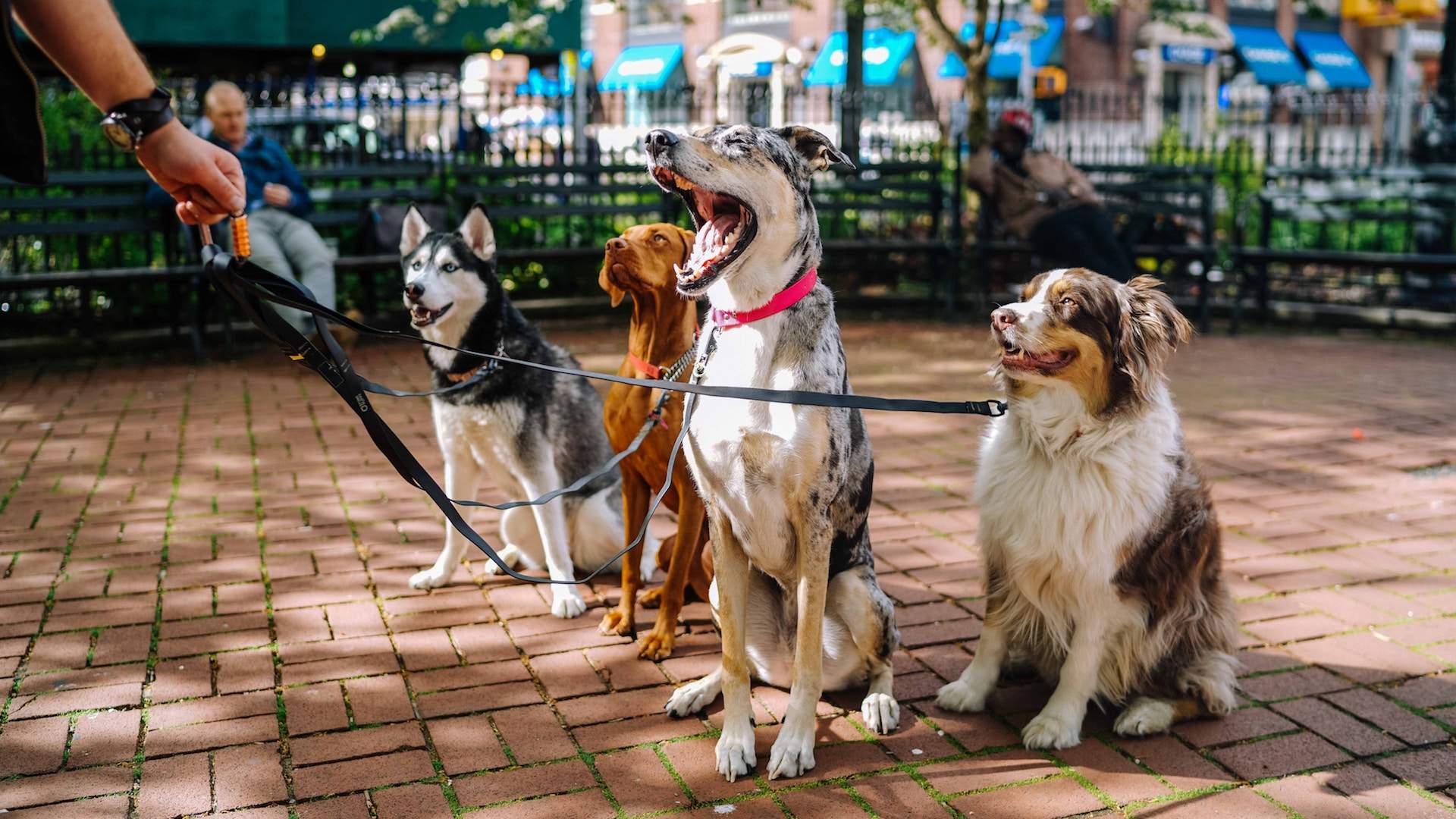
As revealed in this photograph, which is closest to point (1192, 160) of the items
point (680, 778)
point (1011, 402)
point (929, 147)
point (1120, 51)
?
point (929, 147)

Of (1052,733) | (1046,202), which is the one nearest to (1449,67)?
(1046,202)

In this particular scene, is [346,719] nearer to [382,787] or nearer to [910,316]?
[382,787]

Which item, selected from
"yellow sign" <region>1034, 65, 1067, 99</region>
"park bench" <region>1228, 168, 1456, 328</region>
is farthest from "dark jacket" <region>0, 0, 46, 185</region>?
"yellow sign" <region>1034, 65, 1067, 99</region>

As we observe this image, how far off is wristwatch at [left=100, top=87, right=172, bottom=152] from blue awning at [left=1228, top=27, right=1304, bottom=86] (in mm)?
37337

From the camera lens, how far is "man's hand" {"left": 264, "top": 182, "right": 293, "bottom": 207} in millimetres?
8602

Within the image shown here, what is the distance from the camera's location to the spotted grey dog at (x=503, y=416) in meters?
4.38

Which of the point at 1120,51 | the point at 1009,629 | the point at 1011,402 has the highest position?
the point at 1120,51

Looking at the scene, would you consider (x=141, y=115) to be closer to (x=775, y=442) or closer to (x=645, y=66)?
(x=775, y=442)

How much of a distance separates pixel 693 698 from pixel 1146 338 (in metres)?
1.72

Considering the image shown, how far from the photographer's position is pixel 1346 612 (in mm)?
4312

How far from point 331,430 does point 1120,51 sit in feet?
104

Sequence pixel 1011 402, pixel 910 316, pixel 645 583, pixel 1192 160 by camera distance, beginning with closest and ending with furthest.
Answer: pixel 1011 402
pixel 645 583
pixel 910 316
pixel 1192 160

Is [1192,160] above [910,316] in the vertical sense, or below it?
above

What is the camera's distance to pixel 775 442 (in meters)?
3.12
